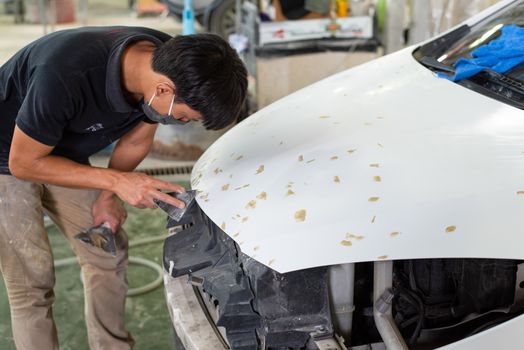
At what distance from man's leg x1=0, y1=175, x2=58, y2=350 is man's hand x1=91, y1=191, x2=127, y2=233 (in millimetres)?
219

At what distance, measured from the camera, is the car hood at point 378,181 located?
171 centimetres

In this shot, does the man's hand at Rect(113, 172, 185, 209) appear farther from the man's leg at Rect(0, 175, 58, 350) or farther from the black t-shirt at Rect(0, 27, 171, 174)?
the man's leg at Rect(0, 175, 58, 350)

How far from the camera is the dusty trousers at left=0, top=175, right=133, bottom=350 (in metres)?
2.49

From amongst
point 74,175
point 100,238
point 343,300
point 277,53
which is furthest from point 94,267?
point 277,53

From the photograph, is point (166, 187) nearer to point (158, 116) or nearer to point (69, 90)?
point (158, 116)

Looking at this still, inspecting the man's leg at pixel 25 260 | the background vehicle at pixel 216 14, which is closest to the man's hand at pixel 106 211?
the man's leg at pixel 25 260

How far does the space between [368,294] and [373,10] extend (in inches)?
164

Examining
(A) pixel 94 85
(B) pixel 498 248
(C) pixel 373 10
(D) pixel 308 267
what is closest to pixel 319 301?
(D) pixel 308 267

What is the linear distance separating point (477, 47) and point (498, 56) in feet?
0.76

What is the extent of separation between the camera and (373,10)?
578cm

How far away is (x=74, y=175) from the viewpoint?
89.7 inches

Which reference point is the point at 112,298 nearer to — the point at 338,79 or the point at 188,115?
the point at 188,115

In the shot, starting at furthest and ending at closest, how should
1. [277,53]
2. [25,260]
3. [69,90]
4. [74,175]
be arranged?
[277,53] < [25,260] < [74,175] < [69,90]

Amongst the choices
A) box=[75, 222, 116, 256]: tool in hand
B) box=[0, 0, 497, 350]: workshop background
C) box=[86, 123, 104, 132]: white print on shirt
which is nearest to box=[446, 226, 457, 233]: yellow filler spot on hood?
box=[86, 123, 104, 132]: white print on shirt
